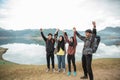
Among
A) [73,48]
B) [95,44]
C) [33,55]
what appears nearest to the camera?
[95,44]

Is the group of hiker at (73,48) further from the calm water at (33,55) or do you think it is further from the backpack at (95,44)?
the calm water at (33,55)

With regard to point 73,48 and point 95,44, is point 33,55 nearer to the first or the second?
point 73,48

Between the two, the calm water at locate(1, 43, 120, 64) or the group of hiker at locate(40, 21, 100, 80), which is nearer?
the group of hiker at locate(40, 21, 100, 80)

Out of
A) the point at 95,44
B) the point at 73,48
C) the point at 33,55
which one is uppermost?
the point at 95,44

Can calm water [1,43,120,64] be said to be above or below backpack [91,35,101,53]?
below

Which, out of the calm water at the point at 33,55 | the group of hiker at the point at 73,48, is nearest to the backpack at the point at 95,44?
the group of hiker at the point at 73,48

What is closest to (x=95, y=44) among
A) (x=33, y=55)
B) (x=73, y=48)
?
(x=73, y=48)

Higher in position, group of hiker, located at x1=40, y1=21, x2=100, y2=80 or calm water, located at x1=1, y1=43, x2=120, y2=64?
group of hiker, located at x1=40, y1=21, x2=100, y2=80

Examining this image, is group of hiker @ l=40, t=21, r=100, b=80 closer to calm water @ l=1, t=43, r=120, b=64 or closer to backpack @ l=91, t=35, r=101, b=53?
backpack @ l=91, t=35, r=101, b=53

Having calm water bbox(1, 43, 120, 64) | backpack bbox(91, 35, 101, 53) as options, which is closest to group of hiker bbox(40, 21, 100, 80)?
backpack bbox(91, 35, 101, 53)

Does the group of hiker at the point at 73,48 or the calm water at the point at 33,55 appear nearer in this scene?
→ the group of hiker at the point at 73,48

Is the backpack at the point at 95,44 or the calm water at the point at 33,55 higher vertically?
the backpack at the point at 95,44

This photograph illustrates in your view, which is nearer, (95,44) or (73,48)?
(95,44)

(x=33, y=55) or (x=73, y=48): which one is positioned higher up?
(x=73, y=48)
